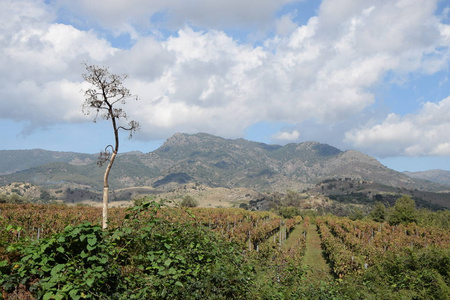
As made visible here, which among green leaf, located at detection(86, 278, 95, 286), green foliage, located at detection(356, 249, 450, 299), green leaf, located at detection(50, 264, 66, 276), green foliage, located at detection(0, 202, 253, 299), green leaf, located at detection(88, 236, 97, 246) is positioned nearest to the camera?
green leaf, located at detection(86, 278, 95, 286)

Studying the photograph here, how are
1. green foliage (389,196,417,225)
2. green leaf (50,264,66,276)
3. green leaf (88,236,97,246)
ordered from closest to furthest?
green leaf (50,264,66,276) → green leaf (88,236,97,246) → green foliage (389,196,417,225)

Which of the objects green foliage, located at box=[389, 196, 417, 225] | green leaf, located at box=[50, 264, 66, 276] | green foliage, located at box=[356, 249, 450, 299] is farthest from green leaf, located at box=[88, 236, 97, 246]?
green foliage, located at box=[389, 196, 417, 225]

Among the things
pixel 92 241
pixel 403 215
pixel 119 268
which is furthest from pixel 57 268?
pixel 403 215

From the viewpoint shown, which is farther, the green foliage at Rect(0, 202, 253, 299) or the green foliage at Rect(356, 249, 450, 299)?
the green foliage at Rect(356, 249, 450, 299)

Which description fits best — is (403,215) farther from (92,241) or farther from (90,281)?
(90,281)

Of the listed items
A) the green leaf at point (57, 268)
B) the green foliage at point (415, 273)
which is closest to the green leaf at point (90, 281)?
the green leaf at point (57, 268)

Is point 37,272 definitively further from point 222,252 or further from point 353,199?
point 353,199

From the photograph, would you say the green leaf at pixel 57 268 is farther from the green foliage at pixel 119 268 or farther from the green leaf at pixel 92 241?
the green leaf at pixel 92 241

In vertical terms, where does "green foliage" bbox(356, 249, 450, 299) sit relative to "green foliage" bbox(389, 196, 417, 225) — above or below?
above

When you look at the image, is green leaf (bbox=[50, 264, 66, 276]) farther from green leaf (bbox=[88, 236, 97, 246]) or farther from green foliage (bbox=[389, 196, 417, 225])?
green foliage (bbox=[389, 196, 417, 225])

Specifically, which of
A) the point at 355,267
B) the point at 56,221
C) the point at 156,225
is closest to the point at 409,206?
the point at 355,267

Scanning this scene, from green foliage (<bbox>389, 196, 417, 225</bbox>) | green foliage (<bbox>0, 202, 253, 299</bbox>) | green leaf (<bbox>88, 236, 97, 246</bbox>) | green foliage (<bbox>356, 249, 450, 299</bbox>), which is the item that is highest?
green leaf (<bbox>88, 236, 97, 246</bbox>)

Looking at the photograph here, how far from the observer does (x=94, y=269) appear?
4418 millimetres

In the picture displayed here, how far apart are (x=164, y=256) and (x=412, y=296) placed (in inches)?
324
